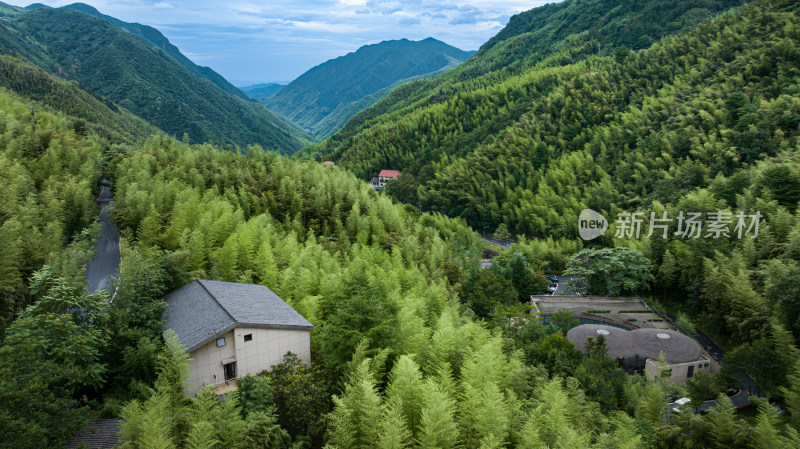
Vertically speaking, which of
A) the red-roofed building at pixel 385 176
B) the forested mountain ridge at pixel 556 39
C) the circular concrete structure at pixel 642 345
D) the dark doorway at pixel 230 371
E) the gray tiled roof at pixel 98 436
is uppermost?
the forested mountain ridge at pixel 556 39

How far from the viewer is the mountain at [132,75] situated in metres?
97.8

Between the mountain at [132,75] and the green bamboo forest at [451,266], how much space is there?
1558 inches

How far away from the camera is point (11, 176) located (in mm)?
17141

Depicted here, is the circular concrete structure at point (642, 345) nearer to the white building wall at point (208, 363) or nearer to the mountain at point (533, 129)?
the white building wall at point (208, 363)

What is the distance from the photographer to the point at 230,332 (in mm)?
9375

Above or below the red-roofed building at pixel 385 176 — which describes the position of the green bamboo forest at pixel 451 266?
below

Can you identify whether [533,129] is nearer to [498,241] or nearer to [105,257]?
[498,241]

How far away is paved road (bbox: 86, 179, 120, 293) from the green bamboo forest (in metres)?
0.55

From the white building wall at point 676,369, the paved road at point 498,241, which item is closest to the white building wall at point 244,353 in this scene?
the white building wall at point 676,369

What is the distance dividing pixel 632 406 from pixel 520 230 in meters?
28.9

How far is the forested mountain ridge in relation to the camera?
65.4 metres

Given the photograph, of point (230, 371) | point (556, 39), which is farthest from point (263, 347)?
point (556, 39)

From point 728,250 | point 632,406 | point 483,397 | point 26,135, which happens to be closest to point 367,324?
point 483,397

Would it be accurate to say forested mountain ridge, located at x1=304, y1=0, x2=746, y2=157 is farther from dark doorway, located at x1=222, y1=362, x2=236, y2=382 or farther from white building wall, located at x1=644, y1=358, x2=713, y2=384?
dark doorway, located at x1=222, y1=362, x2=236, y2=382
